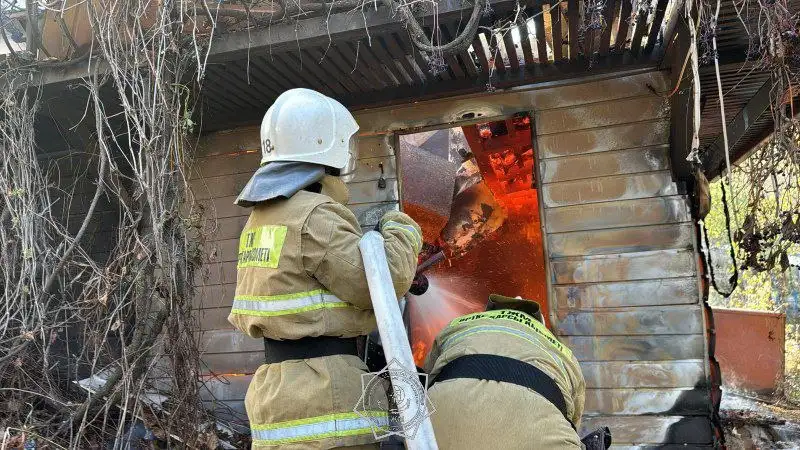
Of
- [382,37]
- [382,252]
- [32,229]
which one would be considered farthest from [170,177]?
[382,252]

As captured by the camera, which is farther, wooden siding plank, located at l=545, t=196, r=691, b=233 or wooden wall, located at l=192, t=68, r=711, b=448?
wooden siding plank, located at l=545, t=196, r=691, b=233

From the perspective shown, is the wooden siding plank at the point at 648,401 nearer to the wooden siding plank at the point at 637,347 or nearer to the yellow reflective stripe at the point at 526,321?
the wooden siding plank at the point at 637,347

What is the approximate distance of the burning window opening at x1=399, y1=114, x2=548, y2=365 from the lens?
7.13 metres

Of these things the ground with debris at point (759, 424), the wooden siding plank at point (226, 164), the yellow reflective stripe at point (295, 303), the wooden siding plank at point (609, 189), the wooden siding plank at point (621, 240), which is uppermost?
the wooden siding plank at point (226, 164)

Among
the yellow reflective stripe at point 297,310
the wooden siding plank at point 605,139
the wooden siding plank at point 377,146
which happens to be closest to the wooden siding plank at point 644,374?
the wooden siding plank at point 605,139

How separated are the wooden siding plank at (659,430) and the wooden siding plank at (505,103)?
2542mm

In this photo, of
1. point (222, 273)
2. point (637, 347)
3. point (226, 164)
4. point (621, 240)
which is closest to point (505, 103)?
point (621, 240)

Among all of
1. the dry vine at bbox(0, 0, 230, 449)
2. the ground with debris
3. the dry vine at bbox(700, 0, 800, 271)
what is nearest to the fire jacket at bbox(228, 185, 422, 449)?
the dry vine at bbox(0, 0, 230, 449)

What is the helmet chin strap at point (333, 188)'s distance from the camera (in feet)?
7.50

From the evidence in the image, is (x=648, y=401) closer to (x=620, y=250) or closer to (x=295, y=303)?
(x=620, y=250)

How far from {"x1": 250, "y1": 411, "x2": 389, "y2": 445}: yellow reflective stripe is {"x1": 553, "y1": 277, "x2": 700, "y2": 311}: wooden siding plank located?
309 cm

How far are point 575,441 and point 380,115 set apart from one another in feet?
13.9

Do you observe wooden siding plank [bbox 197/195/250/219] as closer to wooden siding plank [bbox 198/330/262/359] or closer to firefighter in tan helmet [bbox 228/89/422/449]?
wooden siding plank [bbox 198/330/262/359]

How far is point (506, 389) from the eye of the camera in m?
1.52
